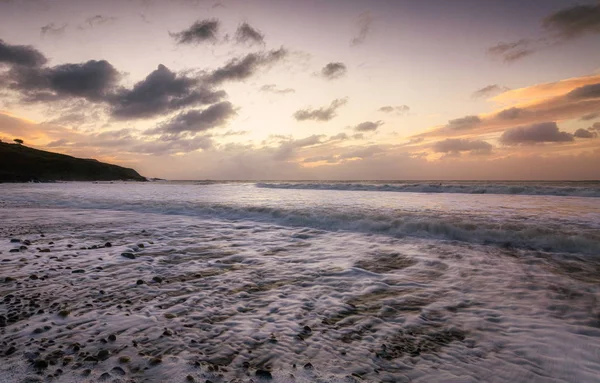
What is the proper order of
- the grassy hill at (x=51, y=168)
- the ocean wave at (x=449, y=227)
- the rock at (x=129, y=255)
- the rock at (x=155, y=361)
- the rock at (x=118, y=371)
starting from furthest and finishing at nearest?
the grassy hill at (x=51, y=168)
the ocean wave at (x=449, y=227)
the rock at (x=129, y=255)
the rock at (x=155, y=361)
the rock at (x=118, y=371)

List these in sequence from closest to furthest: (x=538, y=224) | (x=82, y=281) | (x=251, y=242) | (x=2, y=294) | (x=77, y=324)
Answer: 1. (x=77, y=324)
2. (x=2, y=294)
3. (x=82, y=281)
4. (x=251, y=242)
5. (x=538, y=224)

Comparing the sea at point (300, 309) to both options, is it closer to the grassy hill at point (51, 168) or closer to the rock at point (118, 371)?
the rock at point (118, 371)

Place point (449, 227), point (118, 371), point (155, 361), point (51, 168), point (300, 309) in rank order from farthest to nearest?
point (51, 168) → point (449, 227) → point (300, 309) → point (155, 361) → point (118, 371)

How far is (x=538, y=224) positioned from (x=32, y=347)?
40.5 feet

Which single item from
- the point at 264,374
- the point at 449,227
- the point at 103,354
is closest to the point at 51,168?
the point at 449,227

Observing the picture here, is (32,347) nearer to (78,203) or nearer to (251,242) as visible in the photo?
(251,242)

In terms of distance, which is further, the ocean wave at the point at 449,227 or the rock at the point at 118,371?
the ocean wave at the point at 449,227

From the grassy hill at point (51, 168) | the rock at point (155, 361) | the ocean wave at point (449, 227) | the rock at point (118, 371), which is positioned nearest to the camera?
the rock at point (118, 371)

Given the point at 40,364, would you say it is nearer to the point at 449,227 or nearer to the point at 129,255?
the point at 129,255

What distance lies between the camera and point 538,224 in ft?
31.4

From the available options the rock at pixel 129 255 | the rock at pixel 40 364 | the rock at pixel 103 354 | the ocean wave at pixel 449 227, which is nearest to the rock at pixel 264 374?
the rock at pixel 103 354

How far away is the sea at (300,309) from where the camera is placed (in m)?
2.66

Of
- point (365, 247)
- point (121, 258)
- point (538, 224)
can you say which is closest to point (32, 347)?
point (121, 258)

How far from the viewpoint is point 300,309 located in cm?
394
